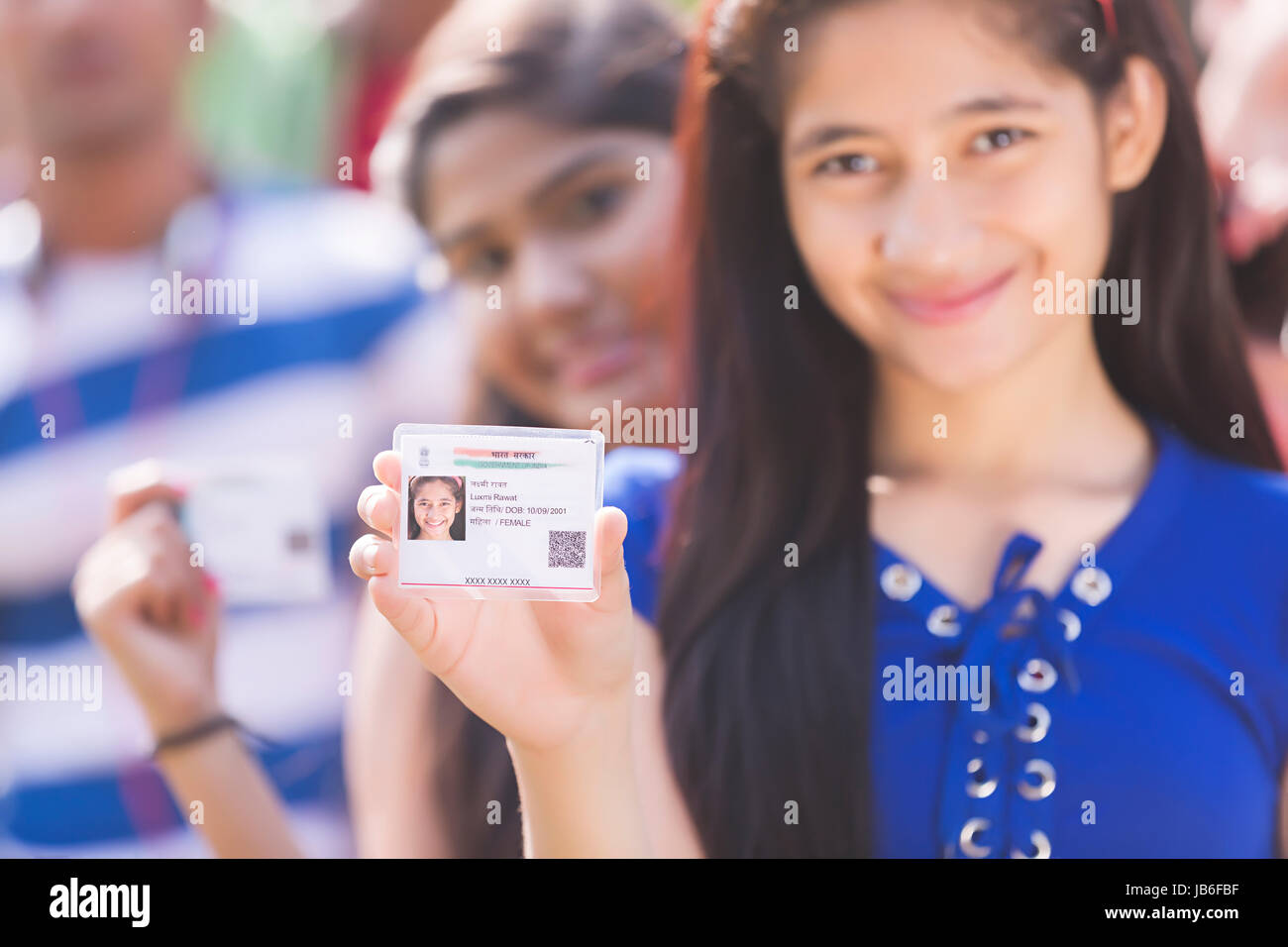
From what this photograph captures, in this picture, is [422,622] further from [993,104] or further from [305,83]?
[305,83]

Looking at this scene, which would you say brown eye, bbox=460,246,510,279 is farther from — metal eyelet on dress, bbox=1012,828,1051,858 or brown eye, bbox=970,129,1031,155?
metal eyelet on dress, bbox=1012,828,1051,858

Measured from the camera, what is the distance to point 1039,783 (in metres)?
1.78

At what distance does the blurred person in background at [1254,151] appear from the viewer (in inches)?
84.3

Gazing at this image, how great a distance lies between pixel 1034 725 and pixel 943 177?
2.66 ft

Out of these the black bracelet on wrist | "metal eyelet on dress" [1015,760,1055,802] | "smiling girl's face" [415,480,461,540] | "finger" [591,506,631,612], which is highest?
"smiling girl's face" [415,480,461,540]

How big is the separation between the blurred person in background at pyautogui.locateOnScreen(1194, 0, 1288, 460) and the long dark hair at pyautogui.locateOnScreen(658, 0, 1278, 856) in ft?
0.60

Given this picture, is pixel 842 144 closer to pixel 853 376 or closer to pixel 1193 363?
pixel 853 376

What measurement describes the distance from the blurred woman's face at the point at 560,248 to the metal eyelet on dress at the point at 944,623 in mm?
586

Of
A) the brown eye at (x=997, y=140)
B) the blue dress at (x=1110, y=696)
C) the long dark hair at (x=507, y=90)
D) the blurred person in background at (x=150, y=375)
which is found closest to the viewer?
the blue dress at (x=1110, y=696)

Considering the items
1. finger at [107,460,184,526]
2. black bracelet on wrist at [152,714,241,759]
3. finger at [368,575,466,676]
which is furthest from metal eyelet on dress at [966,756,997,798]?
finger at [107,460,184,526]

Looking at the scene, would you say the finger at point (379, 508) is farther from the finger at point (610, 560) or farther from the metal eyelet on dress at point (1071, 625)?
the metal eyelet on dress at point (1071, 625)

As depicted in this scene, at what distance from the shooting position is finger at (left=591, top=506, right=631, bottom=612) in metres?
1.35

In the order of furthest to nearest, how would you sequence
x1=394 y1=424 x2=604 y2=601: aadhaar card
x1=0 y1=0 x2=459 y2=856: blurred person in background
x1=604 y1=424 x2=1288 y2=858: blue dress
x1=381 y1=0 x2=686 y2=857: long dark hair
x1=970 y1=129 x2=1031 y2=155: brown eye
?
1. x1=0 y1=0 x2=459 y2=856: blurred person in background
2. x1=381 y1=0 x2=686 y2=857: long dark hair
3. x1=970 y1=129 x2=1031 y2=155: brown eye
4. x1=604 y1=424 x2=1288 y2=858: blue dress
5. x1=394 y1=424 x2=604 y2=601: aadhaar card

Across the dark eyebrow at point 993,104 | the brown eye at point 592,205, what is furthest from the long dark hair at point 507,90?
the dark eyebrow at point 993,104
